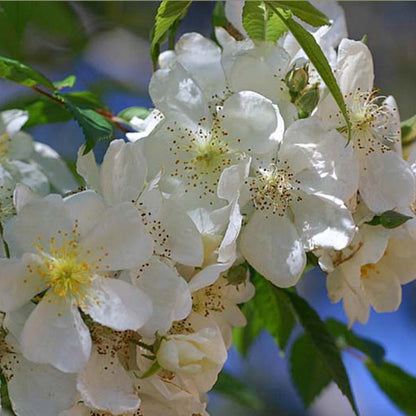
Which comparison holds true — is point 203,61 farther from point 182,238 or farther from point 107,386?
point 107,386

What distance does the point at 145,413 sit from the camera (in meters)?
1.19

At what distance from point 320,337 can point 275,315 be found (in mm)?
191

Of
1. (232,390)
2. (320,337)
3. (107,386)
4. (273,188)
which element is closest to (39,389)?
(107,386)

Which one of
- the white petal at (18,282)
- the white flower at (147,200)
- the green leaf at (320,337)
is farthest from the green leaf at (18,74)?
the green leaf at (320,337)

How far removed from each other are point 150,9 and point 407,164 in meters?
1.80

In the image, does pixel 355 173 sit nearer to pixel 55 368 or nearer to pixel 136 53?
pixel 55 368

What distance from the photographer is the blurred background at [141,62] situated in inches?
82.8

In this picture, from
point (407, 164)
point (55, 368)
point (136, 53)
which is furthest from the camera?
point (136, 53)

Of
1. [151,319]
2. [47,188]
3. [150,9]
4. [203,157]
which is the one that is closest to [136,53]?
[150,9]

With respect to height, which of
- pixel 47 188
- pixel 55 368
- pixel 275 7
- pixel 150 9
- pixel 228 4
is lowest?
pixel 150 9

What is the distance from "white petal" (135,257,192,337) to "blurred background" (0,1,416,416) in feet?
1.90

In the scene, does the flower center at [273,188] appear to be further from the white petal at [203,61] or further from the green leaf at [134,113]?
the green leaf at [134,113]

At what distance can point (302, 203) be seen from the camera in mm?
1304

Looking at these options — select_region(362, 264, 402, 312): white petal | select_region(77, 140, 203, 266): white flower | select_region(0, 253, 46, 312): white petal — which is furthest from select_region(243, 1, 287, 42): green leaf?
select_region(0, 253, 46, 312): white petal
